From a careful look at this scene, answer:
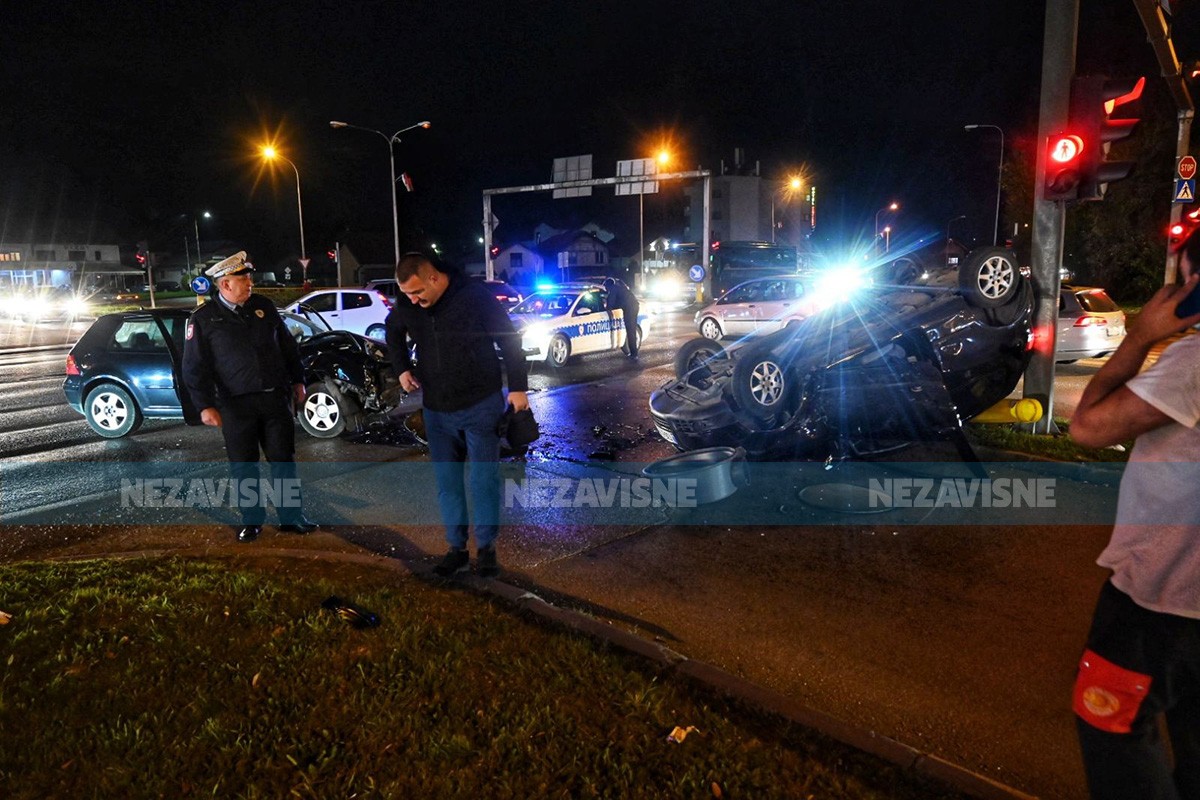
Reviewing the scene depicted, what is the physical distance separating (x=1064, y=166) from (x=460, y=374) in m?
6.06

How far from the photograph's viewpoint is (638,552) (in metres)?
5.53

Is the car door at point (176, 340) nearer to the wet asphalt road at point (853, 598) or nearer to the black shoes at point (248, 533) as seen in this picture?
the wet asphalt road at point (853, 598)

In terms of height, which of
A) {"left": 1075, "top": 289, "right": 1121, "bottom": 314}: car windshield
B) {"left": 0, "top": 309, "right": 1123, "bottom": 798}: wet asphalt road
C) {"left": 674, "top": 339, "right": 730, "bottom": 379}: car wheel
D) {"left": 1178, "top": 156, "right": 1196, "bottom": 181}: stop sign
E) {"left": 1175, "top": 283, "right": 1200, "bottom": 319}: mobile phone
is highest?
{"left": 1178, "top": 156, "right": 1196, "bottom": 181}: stop sign

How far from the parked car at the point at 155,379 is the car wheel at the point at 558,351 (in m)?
5.69

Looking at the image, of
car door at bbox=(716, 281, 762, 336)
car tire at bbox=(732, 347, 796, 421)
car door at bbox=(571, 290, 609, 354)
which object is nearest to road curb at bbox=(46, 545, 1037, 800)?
car tire at bbox=(732, 347, 796, 421)

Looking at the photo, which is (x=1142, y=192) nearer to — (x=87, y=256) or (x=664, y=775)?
(x=664, y=775)

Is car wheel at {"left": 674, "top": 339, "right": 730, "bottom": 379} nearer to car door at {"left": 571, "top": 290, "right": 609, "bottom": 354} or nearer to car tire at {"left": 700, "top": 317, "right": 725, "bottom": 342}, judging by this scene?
car door at {"left": 571, "top": 290, "right": 609, "bottom": 354}

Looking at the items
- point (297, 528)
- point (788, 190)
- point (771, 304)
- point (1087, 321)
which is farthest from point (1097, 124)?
point (788, 190)

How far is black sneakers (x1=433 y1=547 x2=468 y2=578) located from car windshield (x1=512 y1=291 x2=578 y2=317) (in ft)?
34.2

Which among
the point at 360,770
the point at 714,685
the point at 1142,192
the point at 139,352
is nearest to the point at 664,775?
the point at 714,685

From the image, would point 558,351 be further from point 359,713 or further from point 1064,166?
point 359,713

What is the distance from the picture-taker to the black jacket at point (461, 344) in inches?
183

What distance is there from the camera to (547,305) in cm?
1561

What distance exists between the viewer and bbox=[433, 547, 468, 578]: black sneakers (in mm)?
4922
